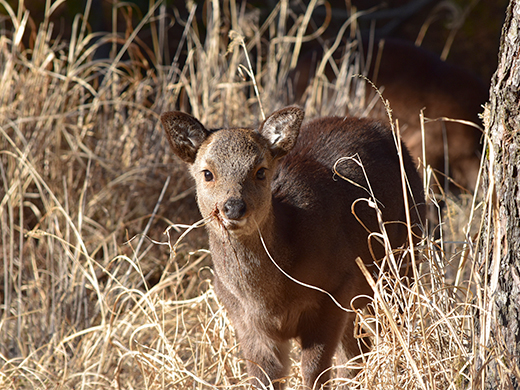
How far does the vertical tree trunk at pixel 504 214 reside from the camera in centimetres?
224

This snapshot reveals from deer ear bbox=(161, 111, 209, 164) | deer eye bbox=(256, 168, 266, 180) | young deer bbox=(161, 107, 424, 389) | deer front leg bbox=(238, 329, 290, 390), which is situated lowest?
deer front leg bbox=(238, 329, 290, 390)

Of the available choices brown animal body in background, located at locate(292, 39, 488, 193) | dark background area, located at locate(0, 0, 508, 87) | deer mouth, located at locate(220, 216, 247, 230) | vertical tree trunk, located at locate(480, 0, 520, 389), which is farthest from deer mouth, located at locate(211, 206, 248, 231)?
dark background area, located at locate(0, 0, 508, 87)

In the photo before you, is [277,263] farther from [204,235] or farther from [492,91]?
[204,235]

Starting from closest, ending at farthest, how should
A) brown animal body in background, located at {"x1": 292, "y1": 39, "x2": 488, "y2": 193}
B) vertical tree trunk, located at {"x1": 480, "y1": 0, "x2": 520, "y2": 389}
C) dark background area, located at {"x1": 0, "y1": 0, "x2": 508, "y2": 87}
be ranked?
vertical tree trunk, located at {"x1": 480, "y1": 0, "x2": 520, "y2": 389}
brown animal body in background, located at {"x1": 292, "y1": 39, "x2": 488, "y2": 193}
dark background area, located at {"x1": 0, "y1": 0, "x2": 508, "y2": 87}

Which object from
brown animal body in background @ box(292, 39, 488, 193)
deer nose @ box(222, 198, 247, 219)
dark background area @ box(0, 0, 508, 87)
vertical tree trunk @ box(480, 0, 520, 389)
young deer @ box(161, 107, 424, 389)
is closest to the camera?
vertical tree trunk @ box(480, 0, 520, 389)

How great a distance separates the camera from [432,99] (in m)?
6.05

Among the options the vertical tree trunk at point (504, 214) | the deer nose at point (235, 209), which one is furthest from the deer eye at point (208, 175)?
the vertical tree trunk at point (504, 214)

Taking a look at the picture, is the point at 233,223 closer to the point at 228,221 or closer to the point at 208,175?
the point at 228,221

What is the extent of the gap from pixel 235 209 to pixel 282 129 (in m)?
0.60

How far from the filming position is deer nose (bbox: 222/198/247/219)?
2.68 meters

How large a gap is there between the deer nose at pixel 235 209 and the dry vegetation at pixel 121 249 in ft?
1.09

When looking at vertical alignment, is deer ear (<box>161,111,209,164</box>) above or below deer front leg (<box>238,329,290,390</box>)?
above

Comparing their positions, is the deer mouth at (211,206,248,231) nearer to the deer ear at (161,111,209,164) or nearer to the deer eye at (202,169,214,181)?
the deer eye at (202,169,214,181)

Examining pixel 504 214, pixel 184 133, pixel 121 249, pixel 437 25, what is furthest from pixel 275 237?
pixel 437 25
